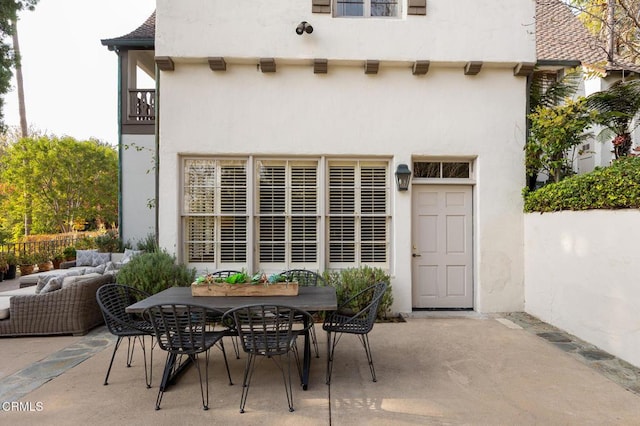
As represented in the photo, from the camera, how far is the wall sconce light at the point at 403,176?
5758 mm

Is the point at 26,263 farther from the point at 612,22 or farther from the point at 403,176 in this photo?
the point at 612,22

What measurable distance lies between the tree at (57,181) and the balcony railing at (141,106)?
7.07 meters

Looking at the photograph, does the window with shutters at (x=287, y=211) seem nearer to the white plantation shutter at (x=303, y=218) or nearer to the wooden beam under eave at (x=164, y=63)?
the white plantation shutter at (x=303, y=218)

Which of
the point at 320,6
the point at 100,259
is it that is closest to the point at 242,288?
the point at 320,6

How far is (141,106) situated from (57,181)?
780cm

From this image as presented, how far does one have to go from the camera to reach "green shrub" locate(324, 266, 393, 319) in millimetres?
5488

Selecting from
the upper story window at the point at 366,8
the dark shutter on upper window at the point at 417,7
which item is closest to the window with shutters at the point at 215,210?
the upper story window at the point at 366,8

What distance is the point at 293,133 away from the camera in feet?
19.3

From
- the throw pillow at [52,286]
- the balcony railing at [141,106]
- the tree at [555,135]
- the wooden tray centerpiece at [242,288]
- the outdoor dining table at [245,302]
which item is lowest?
the throw pillow at [52,286]

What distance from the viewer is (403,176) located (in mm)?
5777

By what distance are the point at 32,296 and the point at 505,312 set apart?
694 cm

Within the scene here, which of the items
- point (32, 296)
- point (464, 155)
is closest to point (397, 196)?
point (464, 155)

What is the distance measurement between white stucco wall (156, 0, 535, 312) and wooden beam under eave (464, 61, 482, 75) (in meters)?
0.09

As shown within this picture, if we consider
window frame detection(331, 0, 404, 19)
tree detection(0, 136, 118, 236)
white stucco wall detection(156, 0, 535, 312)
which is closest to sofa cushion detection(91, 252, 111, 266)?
white stucco wall detection(156, 0, 535, 312)
